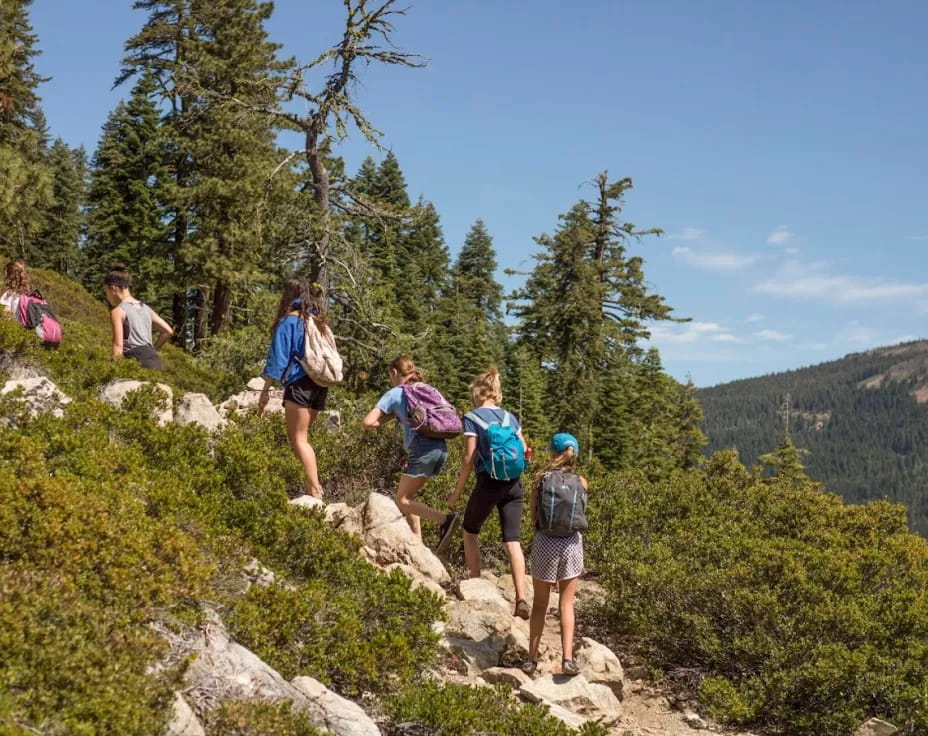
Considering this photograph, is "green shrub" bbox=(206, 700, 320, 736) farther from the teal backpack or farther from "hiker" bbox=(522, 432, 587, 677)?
the teal backpack

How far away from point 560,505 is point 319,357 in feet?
8.49

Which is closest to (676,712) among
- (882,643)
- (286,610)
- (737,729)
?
(737,729)

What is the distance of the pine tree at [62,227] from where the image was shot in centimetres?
4839

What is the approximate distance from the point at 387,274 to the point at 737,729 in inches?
1387

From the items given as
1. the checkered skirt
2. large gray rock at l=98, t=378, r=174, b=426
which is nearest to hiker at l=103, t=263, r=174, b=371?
large gray rock at l=98, t=378, r=174, b=426

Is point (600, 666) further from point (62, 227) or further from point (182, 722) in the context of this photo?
point (62, 227)

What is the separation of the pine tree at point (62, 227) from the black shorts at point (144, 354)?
133 ft

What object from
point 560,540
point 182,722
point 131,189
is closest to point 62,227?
point 131,189

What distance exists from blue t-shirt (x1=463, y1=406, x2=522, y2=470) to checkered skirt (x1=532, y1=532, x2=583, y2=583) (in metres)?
0.93

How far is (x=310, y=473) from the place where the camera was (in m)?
7.40

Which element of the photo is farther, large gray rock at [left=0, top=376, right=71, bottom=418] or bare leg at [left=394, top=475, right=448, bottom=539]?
bare leg at [left=394, top=475, right=448, bottom=539]

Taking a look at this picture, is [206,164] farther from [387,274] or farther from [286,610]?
[286,610]

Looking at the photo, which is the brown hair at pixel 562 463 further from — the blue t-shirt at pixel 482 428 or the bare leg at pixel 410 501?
the bare leg at pixel 410 501

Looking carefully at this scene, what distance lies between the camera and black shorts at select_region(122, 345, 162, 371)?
8.65 m
